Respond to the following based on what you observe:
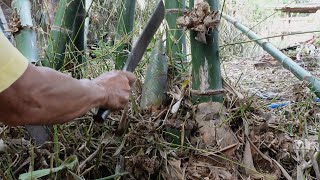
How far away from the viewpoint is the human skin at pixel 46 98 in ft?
2.25

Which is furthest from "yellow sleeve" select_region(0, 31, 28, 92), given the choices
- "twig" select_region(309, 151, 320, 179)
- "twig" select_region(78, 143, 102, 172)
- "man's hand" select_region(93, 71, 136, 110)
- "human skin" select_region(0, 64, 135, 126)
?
"twig" select_region(309, 151, 320, 179)

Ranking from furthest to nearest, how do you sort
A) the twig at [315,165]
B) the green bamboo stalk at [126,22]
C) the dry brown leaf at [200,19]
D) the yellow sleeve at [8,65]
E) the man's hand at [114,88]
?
1. the green bamboo stalk at [126,22]
2. the twig at [315,165]
3. the dry brown leaf at [200,19]
4. the man's hand at [114,88]
5. the yellow sleeve at [8,65]

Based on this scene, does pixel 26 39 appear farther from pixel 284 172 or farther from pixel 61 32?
pixel 284 172

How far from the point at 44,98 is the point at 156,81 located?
0.55 metres

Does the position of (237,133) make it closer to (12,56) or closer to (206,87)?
(206,87)

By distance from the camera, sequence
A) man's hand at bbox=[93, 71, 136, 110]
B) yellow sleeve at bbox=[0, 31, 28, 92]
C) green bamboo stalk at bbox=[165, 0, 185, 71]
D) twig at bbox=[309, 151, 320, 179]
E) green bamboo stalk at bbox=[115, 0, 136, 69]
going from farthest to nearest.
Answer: green bamboo stalk at bbox=[115, 0, 136, 69] → green bamboo stalk at bbox=[165, 0, 185, 71] → twig at bbox=[309, 151, 320, 179] → man's hand at bbox=[93, 71, 136, 110] → yellow sleeve at bbox=[0, 31, 28, 92]

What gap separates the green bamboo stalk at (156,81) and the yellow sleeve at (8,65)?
23.2 inches

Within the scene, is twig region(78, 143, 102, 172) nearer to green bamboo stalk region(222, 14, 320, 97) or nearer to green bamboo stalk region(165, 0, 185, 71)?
green bamboo stalk region(165, 0, 185, 71)

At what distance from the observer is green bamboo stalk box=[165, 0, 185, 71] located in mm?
1325

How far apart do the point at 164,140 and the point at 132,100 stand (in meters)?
0.15

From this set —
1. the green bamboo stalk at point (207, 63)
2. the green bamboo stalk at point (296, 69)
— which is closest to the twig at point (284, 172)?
the green bamboo stalk at point (207, 63)

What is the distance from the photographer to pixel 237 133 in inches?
46.4

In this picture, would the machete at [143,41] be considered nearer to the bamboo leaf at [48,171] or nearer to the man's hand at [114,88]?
the man's hand at [114,88]

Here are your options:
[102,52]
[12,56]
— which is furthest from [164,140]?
[12,56]
